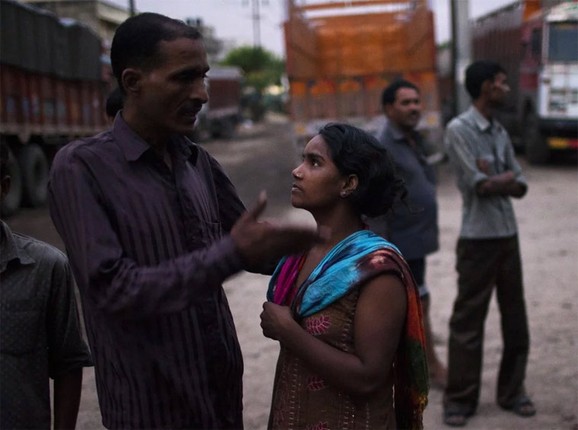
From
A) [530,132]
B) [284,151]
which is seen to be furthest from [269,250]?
[284,151]

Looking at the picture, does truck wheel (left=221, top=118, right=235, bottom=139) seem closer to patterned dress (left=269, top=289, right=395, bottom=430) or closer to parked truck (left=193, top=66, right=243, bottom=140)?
parked truck (left=193, top=66, right=243, bottom=140)

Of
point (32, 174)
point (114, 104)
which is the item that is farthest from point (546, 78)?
point (114, 104)

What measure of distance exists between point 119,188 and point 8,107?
36.8 ft

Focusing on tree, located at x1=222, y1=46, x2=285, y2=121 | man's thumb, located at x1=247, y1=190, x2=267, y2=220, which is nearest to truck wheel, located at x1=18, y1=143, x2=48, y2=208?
man's thumb, located at x1=247, y1=190, x2=267, y2=220

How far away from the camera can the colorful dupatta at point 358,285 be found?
1925 millimetres

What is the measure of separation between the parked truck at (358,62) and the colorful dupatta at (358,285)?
1075cm

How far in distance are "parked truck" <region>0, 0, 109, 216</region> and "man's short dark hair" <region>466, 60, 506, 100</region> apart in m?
7.87

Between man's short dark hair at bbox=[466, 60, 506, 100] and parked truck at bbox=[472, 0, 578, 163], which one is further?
parked truck at bbox=[472, 0, 578, 163]

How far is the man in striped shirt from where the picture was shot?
162 cm

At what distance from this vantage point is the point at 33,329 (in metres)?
1.85

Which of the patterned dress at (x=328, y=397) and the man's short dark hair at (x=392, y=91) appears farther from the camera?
the man's short dark hair at (x=392, y=91)

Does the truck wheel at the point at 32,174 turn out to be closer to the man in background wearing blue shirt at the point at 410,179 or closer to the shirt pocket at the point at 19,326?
the man in background wearing blue shirt at the point at 410,179

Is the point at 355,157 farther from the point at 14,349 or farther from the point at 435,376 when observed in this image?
the point at 435,376

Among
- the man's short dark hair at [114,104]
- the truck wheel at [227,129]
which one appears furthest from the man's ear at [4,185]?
the truck wheel at [227,129]
